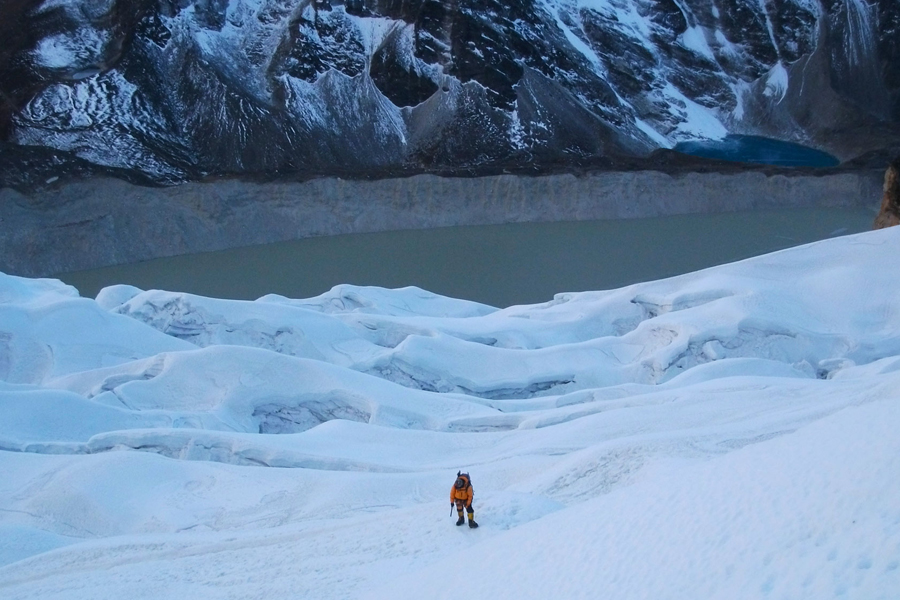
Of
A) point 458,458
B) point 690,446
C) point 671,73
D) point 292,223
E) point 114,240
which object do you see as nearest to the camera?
point 690,446

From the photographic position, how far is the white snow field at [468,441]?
12.6 feet

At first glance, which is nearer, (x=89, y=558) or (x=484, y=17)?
(x=89, y=558)

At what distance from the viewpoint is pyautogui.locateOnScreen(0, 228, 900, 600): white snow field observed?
12.6ft

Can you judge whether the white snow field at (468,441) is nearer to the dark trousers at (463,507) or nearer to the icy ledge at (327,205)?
the dark trousers at (463,507)

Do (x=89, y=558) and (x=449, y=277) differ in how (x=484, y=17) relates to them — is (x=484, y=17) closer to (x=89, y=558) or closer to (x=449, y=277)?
(x=449, y=277)

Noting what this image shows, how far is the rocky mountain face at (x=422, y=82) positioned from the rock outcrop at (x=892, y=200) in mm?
13485

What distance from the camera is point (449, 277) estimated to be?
21031mm

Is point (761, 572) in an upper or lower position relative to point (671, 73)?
lower

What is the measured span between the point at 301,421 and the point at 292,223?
17586 millimetres

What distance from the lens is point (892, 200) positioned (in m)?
15.8

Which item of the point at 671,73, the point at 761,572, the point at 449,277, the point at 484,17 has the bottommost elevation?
the point at 449,277

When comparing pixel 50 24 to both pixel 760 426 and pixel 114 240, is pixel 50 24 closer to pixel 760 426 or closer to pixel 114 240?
pixel 114 240

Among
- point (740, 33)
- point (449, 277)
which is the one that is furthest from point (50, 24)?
point (740, 33)

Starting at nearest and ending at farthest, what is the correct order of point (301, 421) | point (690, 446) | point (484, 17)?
point (690, 446)
point (301, 421)
point (484, 17)
